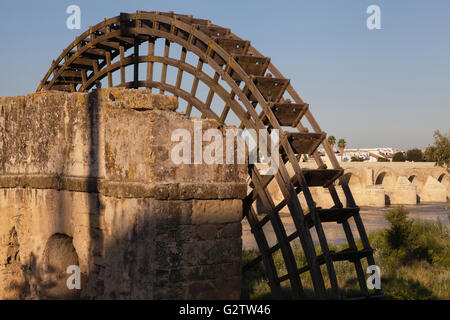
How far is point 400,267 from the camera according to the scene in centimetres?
1309

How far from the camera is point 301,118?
9.02m

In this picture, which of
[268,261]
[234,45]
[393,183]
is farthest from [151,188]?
[393,183]

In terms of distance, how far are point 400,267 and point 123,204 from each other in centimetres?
962

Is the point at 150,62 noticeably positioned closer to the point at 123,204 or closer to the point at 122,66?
the point at 122,66

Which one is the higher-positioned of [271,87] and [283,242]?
[271,87]

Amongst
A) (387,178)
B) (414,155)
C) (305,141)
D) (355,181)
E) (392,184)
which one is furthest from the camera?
(414,155)

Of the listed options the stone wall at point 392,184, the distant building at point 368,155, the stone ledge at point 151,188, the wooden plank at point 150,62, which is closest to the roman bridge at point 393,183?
the stone wall at point 392,184

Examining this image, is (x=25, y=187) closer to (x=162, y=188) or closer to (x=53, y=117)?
(x=53, y=117)

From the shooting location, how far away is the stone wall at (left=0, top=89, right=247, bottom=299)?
16.7 feet

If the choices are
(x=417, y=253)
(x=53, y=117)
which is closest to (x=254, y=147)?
(x=53, y=117)

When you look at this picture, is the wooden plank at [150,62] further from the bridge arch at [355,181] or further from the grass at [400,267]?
the bridge arch at [355,181]

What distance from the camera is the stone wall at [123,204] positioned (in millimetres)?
5090

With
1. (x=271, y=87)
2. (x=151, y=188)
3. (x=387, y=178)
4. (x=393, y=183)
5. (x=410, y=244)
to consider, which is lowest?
(x=410, y=244)

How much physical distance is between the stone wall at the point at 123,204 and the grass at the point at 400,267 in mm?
3824
